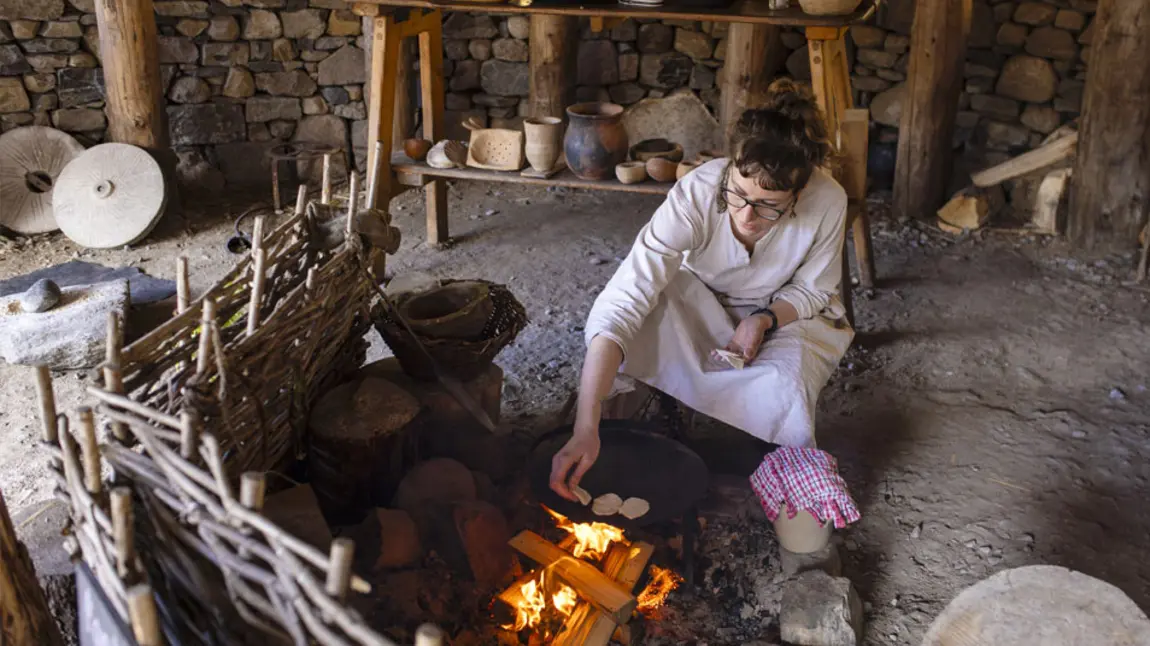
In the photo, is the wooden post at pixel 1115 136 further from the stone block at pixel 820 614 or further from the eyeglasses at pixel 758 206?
the stone block at pixel 820 614

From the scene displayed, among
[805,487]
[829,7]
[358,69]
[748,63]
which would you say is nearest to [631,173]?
[829,7]

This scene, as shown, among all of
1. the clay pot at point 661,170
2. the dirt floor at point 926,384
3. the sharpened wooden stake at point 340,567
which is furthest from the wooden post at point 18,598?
the clay pot at point 661,170

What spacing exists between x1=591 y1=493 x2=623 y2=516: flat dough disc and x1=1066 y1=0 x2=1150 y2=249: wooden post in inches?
158

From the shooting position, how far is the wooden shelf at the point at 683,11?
4.17 meters

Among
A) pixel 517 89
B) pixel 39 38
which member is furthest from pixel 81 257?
pixel 517 89

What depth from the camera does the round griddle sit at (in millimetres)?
2807

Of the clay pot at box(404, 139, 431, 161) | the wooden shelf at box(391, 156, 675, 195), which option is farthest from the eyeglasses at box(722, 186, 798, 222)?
the clay pot at box(404, 139, 431, 161)

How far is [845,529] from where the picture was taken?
10.7 feet

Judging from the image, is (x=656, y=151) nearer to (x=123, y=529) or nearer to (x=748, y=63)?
(x=748, y=63)

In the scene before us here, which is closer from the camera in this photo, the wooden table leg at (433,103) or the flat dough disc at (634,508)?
the flat dough disc at (634,508)

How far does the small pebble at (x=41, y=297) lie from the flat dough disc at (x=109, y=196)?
1.27 metres

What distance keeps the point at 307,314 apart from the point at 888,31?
15.8 ft

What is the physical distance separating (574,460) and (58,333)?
101 inches

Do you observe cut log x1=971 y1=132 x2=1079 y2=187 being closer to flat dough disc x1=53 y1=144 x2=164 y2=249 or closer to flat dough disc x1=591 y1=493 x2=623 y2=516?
flat dough disc x1=591 y1=493 x2=623 y2=516
